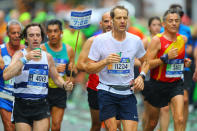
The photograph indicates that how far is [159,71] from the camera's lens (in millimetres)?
8781

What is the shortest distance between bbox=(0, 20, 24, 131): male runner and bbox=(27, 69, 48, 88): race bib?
95cm

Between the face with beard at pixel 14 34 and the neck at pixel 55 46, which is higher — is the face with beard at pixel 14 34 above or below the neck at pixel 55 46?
above

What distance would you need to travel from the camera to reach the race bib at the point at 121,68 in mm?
7438

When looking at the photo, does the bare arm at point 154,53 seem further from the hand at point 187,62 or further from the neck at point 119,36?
the neck at point 119,36

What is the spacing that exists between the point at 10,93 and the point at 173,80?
2739mm

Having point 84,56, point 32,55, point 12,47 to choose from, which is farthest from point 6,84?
point 32,55

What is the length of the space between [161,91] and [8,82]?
2580 millimetres

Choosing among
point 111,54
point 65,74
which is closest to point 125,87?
point 111,54

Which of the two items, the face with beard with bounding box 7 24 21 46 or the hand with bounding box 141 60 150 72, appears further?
the face with beard with bounding box 7 24 21 46

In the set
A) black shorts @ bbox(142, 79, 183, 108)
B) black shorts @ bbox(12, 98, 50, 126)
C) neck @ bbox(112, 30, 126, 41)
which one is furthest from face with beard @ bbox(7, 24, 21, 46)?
black shorts @ bbox(142, 79, 183, 108)

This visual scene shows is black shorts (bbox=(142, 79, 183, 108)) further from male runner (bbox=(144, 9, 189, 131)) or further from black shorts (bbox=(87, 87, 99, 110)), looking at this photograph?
black shorts (bbox=(87, 87, 99, 110))

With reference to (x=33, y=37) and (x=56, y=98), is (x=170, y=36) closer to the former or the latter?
(x=56, y=98)

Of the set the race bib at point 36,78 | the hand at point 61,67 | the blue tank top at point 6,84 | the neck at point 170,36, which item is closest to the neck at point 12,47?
the blue tank top at point 6,84

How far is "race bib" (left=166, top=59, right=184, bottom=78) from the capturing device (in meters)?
8.63
